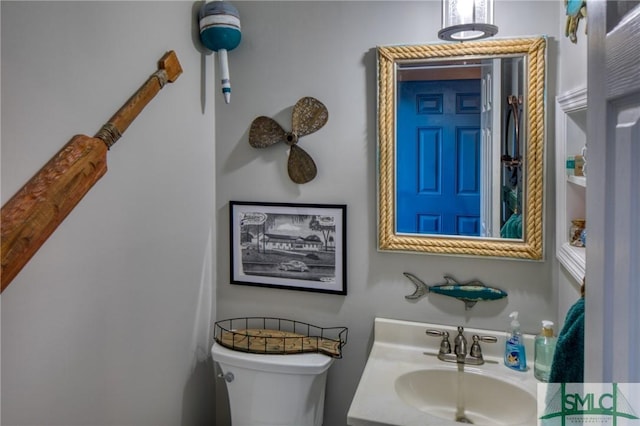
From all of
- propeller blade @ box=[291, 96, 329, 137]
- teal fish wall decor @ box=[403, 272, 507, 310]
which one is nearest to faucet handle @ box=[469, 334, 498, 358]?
teal fish wall decor @ box=[403, 272, 507, 310]

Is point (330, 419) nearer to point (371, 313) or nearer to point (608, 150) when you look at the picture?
point (371, 313)

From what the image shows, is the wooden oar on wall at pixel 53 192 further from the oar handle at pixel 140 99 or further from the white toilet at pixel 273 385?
the white toilet at pixel 273 385

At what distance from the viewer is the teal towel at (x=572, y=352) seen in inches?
38.6

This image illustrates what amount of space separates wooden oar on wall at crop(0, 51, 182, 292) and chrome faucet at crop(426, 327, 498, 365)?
1214 millimetres

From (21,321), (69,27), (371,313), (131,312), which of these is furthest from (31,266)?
(371,313)

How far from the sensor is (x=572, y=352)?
3.26 feet

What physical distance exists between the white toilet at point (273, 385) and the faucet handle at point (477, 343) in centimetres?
49

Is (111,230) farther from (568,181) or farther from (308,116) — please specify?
(568,181)

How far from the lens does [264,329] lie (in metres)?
1.93

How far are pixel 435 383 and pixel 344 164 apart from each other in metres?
0.83

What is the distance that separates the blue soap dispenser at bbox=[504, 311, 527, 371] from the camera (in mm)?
1579

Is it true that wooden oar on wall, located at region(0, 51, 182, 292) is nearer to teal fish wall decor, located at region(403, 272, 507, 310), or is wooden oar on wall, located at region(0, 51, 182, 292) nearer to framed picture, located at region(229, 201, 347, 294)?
framed picture, located at region(229, 201, 347, 294)

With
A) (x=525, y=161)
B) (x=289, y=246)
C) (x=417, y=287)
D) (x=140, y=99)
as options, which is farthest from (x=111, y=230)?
(x=525, y=161)

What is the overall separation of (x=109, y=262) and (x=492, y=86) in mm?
1327
